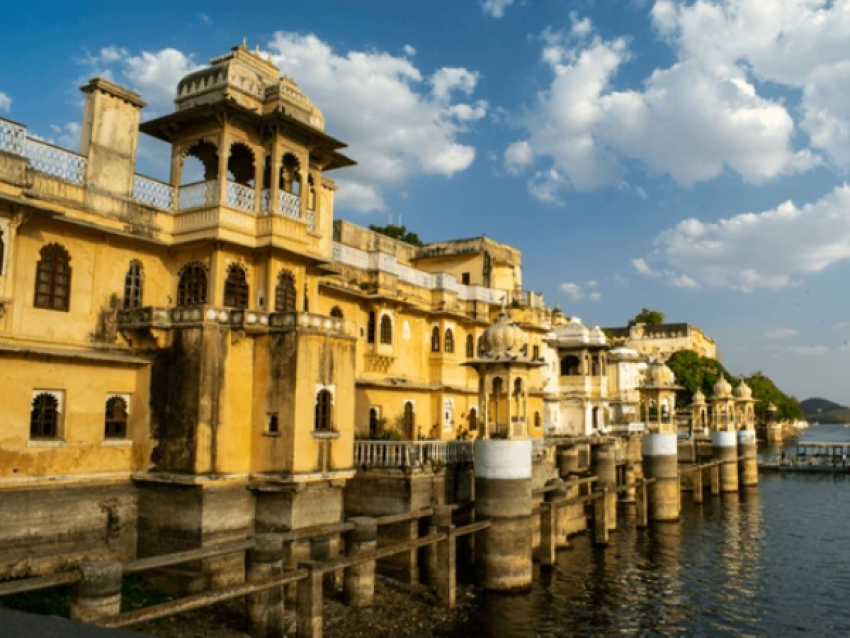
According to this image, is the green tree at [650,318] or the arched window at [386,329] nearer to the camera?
the arched window at [386,329]

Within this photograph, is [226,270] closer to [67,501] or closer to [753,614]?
[67,501]

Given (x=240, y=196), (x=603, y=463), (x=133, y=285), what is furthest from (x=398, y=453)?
(x=603, y=463)

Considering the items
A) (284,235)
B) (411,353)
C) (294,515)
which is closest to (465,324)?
(411,353)

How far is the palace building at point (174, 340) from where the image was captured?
1806 cm

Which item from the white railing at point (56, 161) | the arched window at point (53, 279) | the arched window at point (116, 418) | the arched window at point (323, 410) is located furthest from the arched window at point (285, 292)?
the white railing at point (56, 161)

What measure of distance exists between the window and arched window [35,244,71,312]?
2062 centimetres

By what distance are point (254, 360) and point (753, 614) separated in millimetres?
18380

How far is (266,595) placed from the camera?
674 inches

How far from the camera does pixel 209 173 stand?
24516mm

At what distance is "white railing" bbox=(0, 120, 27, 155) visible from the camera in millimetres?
18000

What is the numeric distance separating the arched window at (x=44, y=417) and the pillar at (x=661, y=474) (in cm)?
3182

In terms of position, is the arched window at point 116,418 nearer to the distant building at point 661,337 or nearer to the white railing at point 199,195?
the white railing at point 199,195

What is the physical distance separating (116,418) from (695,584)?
21670 millimetres

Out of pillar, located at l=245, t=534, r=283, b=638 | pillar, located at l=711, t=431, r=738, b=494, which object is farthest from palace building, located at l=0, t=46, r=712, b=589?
pillar, located at l=711, t=431, r=738, b=494
